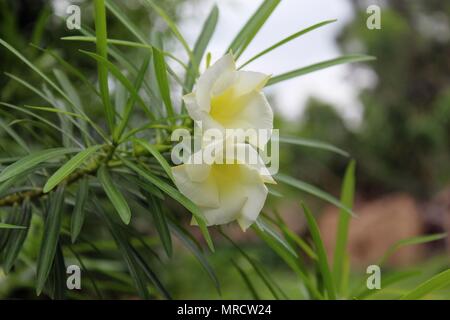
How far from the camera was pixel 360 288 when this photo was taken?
0.64m

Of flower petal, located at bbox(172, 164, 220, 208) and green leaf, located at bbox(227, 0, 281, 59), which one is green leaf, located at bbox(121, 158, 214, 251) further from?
green leaf, located at bbox(227, 0, 281, 59)

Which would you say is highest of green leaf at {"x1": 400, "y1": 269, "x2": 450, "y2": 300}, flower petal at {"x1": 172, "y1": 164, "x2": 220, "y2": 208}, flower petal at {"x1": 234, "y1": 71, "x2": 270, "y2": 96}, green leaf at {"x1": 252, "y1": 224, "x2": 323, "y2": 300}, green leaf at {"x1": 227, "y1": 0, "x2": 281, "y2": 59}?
green leaf at {"x1": 227, "y1": 0, "x2": 281, "y2": 59}

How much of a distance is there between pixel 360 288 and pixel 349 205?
0.09 meters

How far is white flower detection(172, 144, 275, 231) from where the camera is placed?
430 millimetres

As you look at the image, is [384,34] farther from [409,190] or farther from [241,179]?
[241,179]

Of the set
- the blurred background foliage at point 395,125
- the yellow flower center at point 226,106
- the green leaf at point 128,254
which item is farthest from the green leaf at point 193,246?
the blurred background foliage at point 395,125

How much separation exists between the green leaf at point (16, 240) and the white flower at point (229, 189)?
0.17 metres

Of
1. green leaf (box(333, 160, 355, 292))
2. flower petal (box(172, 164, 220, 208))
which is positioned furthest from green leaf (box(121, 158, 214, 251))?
green leaf (box(333, 160, 355, 292))

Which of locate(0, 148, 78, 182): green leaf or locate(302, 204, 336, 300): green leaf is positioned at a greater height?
locate(0, 148, 78, 182): green leaf

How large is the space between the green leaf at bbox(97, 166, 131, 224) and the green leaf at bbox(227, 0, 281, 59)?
0.16 metres

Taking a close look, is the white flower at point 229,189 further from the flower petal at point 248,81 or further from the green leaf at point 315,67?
the green leaf at point 315,67

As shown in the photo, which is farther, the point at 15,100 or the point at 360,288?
the point at 15,100

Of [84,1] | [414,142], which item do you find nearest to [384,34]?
[414,142]

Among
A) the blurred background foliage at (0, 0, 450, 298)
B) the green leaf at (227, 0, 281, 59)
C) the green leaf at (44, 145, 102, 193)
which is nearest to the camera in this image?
the green leaf at (44, 145, 102, 193)
